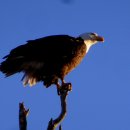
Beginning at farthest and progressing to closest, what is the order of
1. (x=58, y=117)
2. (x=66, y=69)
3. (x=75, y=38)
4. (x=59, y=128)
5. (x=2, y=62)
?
(x=75, y=38) → (x=66, y=69) → (x=2, y=62) → (x=58, y=117) → (x=59, y=128)

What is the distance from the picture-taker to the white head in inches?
362

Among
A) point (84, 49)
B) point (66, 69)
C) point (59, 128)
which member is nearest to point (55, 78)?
point (66, 69)

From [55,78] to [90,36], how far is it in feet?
4.63

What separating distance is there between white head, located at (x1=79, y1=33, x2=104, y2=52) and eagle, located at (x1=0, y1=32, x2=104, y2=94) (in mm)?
358

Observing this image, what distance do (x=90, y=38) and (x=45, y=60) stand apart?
4.31 feet

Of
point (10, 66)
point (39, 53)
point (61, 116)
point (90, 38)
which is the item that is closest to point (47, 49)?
point (39, 53)

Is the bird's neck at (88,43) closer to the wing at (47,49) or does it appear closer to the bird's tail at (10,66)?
the wing at (47,49)

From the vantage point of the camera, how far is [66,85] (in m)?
8.07

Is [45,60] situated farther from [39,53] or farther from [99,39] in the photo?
[99,39]

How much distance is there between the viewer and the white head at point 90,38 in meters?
9.21

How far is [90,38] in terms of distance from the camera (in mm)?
9344

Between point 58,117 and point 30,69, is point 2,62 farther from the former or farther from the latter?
point 58,117

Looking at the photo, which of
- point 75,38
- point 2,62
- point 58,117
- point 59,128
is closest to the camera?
point 59,128

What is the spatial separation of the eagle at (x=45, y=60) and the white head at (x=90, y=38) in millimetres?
358
